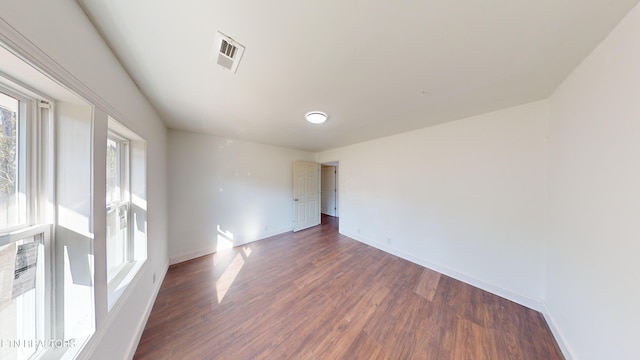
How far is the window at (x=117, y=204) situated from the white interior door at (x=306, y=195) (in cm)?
303

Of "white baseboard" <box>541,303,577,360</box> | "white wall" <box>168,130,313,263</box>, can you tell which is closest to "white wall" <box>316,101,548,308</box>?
"white baseboard" <box>541,303,577,360</box>

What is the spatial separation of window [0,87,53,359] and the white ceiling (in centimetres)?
64

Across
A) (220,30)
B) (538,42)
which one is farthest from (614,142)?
(220,30)

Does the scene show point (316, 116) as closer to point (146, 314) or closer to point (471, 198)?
point (471, 198)

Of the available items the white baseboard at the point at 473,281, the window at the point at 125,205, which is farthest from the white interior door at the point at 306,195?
the window at the point at 125,205

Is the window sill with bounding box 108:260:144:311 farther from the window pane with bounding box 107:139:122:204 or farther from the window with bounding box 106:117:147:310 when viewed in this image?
the window pane with bounding box 107:139:122:204

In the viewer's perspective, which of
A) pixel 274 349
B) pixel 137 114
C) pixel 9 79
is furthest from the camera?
pixel 137 114

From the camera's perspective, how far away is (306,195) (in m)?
4.77

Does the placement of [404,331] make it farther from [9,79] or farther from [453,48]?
[9,79]

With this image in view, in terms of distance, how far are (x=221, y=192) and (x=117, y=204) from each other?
1.81 metres

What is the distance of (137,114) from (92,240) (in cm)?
119

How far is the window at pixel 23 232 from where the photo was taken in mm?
723

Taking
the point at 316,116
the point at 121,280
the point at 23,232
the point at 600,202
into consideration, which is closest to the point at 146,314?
the point at 121,280

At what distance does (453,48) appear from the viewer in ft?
3.76
